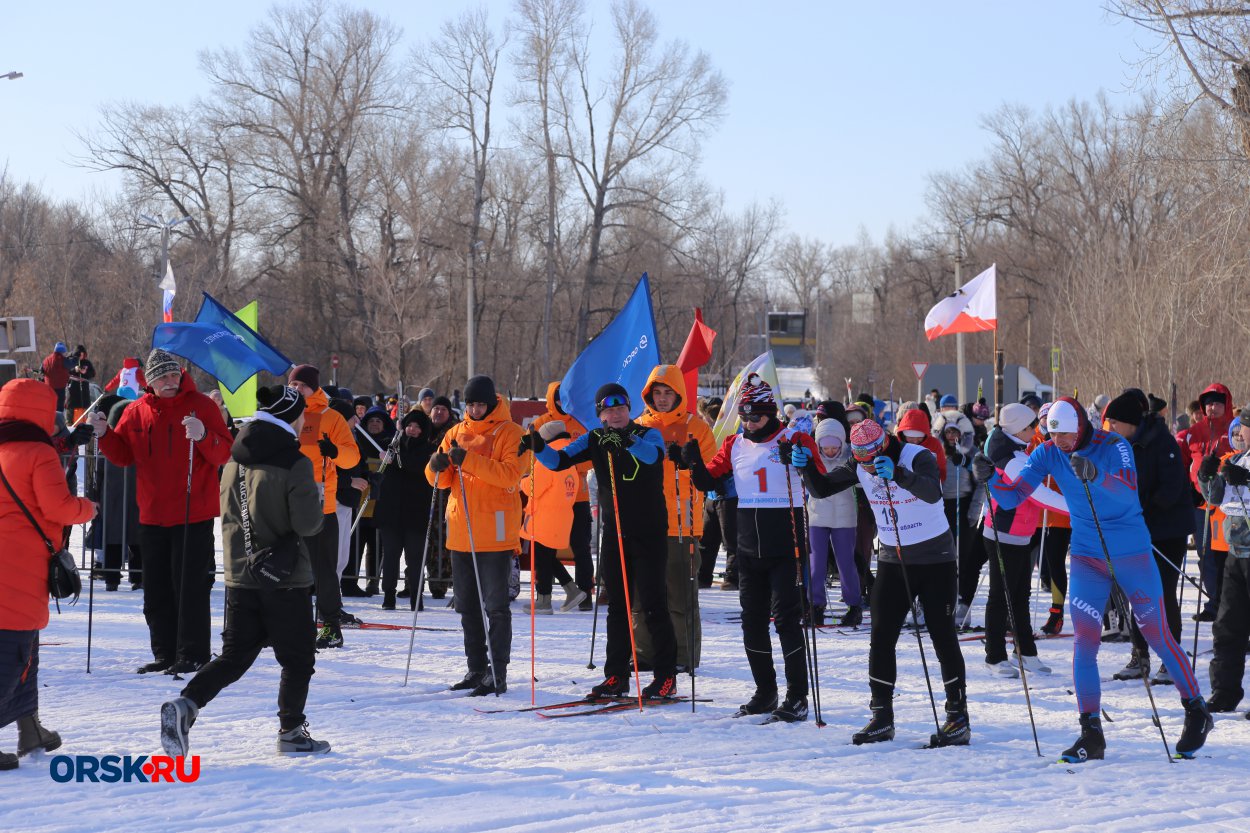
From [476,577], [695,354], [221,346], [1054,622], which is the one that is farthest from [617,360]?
[1054,622]

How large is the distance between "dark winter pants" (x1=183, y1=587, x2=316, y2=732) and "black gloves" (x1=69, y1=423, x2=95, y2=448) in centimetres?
215

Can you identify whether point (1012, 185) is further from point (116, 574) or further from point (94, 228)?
point (116, 574)

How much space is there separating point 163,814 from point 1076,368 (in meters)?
33.2

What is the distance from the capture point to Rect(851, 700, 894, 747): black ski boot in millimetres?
7133

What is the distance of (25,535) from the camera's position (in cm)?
627

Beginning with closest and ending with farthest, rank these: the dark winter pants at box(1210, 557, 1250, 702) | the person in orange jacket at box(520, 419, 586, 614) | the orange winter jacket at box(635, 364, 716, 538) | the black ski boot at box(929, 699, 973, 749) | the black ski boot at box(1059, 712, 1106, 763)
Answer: the black ski boot at box(1059, 712, 1106, 763) → the black ski boot at box(929, 699, 973, 749) → the dark winter pants at box(1210, 557, 1250, 702) → the orange winter jacket at box(635, 364, 716, 538) → the person in orange jacket at box(520, 419, 586, 614)

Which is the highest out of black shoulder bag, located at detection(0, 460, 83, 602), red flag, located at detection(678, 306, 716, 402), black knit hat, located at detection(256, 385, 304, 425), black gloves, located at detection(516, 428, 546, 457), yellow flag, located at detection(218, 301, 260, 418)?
red flag, located at detection(678, 306, 716, 402)

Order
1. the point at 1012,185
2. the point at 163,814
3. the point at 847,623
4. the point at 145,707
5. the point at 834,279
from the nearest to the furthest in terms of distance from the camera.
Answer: the point at 163,814, the point at 145,707, the point at 847,623, the point at 1012,185, the point at 834,279

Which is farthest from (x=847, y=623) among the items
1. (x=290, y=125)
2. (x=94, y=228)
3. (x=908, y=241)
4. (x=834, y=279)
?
(x=834, y=279)

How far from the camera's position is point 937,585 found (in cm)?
714

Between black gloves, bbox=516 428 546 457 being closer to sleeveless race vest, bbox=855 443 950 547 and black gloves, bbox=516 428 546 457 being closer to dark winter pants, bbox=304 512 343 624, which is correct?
sleeveless race vest, bbox=855 443 950 547

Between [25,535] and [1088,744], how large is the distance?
5320 millimetres

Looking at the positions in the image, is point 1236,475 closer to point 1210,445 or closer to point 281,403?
point 1210,445

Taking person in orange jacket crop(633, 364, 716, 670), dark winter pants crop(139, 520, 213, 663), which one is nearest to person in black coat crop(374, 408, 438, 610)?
dark winter pants crop(139, 520, 213, 663)
